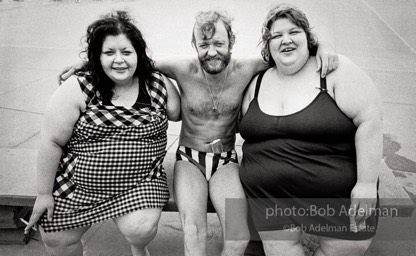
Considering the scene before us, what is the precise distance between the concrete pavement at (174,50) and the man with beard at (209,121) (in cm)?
52

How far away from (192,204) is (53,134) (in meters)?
→ 0.91

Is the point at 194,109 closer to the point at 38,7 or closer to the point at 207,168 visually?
the point at 207,168

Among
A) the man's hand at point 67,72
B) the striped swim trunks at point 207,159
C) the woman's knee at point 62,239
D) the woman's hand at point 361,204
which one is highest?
the man's hand at point 67,72

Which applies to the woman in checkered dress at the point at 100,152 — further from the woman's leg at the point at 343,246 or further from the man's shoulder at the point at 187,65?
the woman's leg at the point at 343,246

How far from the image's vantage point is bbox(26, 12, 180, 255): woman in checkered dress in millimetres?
2404

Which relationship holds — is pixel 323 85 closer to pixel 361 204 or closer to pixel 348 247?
pixel 361 204

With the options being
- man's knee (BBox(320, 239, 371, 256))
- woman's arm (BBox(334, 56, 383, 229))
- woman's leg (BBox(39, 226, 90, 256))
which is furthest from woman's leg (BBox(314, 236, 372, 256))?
woman's leg (BBox(39, 226, 90, 256))

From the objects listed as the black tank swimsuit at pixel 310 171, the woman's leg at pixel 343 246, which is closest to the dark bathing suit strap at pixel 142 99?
the black tank swimsuit at pixel 310 171

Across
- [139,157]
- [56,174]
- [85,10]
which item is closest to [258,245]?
[139,157]

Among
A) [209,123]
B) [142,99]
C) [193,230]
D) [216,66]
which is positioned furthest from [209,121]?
[193,230]

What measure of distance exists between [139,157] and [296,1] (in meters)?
10.5

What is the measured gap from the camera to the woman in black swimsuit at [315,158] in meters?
2.26

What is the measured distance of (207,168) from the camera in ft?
8.88

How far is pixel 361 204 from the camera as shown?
2.22 metres
